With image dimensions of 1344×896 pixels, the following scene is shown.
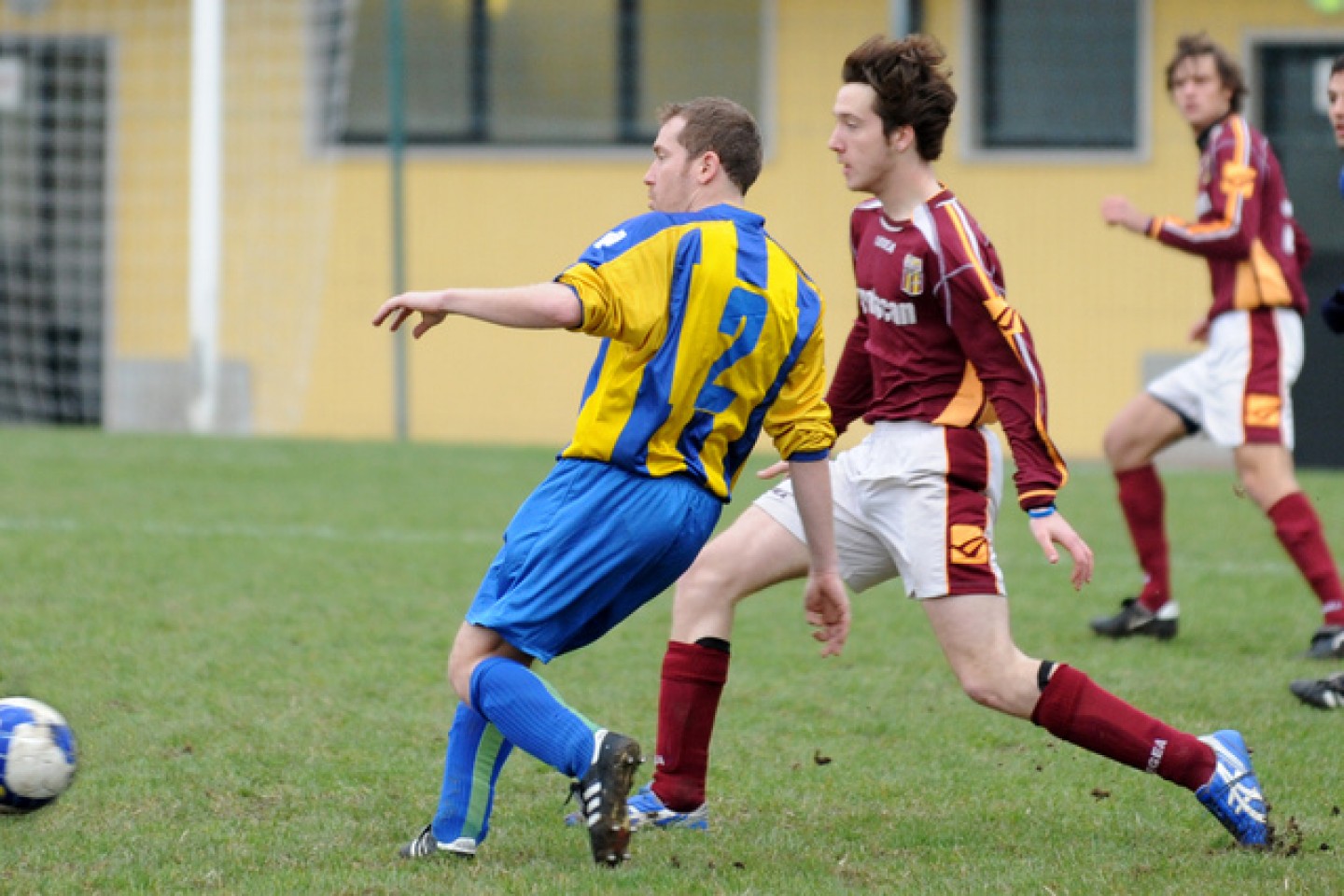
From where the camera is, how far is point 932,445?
→ 176 inches

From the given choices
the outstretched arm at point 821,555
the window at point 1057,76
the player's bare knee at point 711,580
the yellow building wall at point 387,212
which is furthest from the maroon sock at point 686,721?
the window at point 1057,76

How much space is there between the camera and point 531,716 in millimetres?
3861

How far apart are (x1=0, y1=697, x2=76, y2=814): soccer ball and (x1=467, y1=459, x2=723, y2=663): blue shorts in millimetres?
850

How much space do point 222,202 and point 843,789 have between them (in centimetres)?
1145

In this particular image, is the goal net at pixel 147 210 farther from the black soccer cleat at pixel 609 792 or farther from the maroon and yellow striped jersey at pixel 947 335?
the black soccer cleat at pixel 609 792

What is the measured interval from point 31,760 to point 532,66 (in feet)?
39.5

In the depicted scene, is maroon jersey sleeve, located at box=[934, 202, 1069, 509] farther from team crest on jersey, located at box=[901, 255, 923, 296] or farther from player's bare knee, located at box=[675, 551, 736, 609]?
player's bare knee, located at box=[675, 551, 736, 609]

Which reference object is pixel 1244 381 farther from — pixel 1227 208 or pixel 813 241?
Answer: pixel 813 241

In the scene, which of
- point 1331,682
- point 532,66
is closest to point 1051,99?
point 532,66

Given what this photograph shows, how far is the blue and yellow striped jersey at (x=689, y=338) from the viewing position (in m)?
3.85

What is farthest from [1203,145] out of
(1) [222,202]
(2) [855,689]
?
(1) [222,202]

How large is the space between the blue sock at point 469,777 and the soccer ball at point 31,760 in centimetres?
76

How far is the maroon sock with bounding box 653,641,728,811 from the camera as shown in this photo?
14.9ft

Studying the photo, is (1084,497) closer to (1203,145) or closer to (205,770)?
(1203,145)
